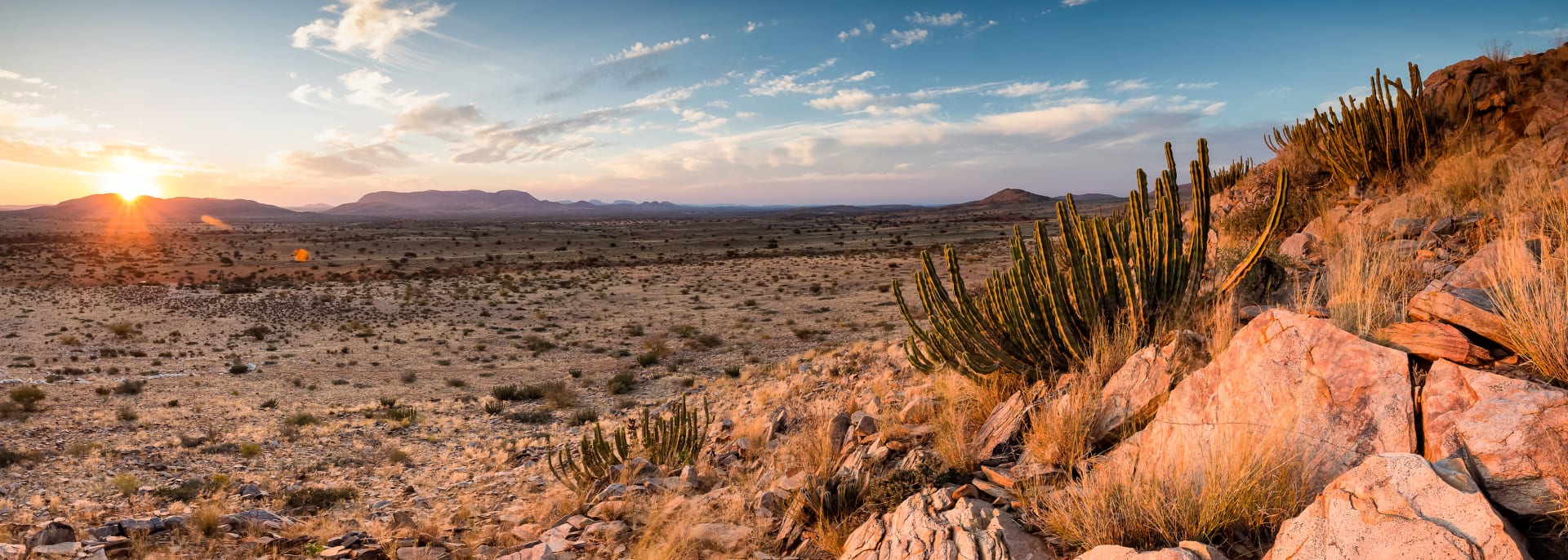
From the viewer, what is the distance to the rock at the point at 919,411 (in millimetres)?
6508

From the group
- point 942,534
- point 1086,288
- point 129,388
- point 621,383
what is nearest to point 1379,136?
point 1086,288

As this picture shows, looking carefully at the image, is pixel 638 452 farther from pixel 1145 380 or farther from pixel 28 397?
pixel 28 397

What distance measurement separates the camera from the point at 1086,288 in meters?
6.03

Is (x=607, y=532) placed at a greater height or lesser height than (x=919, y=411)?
lesser

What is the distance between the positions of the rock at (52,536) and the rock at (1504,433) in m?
→ 10.0

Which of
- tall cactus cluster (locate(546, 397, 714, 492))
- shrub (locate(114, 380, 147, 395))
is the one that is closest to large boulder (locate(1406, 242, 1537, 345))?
tall cactus cluster (locate(546, 397, 714, 492))

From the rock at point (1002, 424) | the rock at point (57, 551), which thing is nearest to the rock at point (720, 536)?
the rock at point (1002, 424)

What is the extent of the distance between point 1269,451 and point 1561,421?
1035 millimetres

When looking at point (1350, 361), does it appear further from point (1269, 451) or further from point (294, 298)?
point (294, 298)

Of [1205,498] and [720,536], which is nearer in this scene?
[1205,498]

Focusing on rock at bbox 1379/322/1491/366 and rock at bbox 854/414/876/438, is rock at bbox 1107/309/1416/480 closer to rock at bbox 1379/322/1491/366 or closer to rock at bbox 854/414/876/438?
rock at bbox 1379/322/1491/366

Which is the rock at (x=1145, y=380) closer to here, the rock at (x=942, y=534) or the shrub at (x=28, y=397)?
the rock at (x=942, y=534)

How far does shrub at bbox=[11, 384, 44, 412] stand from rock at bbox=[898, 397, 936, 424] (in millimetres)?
15490

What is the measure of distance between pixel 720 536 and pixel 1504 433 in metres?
4.46
